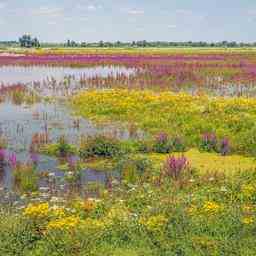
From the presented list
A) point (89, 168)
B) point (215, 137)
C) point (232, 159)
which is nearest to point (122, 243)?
point (89, 168)

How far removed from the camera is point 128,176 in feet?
37.8

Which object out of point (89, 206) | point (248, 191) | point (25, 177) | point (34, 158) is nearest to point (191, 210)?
point (248, 191)

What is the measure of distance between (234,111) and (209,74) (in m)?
18.4

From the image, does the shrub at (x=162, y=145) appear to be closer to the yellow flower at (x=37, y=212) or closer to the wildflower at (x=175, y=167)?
the wildflower at (x=175, y=167)

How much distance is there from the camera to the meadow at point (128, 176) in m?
7.69

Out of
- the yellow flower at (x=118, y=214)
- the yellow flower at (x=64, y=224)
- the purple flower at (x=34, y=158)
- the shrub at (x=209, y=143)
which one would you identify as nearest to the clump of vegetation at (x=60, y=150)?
the purple flower at (x=34, y=158)

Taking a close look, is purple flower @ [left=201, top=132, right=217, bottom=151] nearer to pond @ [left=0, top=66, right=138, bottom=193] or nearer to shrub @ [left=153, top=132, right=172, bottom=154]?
shrub @ [left=153, top=132, right=172, bottom=154]

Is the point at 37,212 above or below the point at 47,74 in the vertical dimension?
below

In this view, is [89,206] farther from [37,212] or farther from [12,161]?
[12,161]

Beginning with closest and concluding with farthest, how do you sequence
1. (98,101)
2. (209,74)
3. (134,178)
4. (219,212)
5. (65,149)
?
(219,212) → (134,178) → (65,149) → (98,101) → (209,74)

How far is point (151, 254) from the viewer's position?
7.32 meters

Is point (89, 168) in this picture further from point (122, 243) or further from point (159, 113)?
point (159, 113)

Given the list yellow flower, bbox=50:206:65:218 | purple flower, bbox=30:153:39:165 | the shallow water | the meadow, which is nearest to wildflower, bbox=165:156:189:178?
the meadow

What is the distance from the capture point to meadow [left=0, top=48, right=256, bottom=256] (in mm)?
7691
